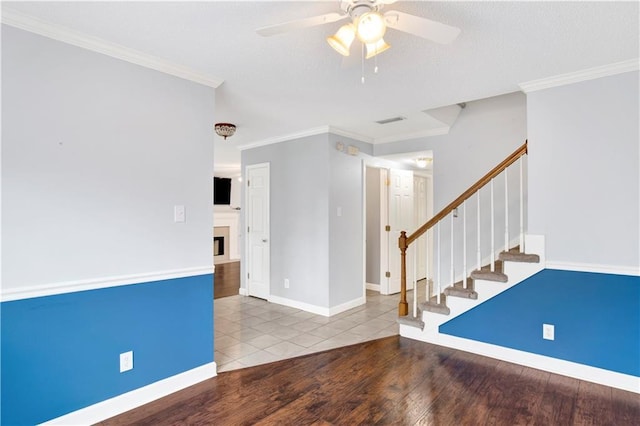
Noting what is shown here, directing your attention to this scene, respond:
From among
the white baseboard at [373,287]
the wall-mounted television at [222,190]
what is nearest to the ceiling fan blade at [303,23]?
the white baseboard at [373,287]

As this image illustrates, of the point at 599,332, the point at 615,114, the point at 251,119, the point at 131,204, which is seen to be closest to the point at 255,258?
the point at 251,119

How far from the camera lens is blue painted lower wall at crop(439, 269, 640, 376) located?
2398 millimetres

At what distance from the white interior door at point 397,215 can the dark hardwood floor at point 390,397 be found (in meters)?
2.44

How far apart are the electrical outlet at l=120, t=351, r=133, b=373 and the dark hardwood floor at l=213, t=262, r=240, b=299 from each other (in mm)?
2895

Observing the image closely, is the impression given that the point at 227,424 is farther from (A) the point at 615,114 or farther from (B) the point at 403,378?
(A) the point at 615,114

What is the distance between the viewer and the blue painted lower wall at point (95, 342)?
180 cm

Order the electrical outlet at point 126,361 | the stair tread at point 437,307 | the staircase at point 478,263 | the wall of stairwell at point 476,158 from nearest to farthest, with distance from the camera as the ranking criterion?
the electrical outlet at point 126,361 → the staircase at point 478,263 → the stair tread at point 437,307 → the wall of stairwell at point 476,158

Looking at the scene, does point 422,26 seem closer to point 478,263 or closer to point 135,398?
point 478,263

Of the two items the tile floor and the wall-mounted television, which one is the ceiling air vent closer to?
the tile floor

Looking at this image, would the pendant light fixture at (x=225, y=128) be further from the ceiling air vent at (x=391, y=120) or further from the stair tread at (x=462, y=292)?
the stair tread at (x=462, y=292)

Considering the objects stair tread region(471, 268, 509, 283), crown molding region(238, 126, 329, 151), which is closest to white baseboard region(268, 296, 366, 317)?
stair tread region(471, 268, 509, 283)

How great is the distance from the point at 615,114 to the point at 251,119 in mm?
3256

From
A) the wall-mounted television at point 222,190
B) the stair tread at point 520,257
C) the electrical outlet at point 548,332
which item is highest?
the wall-mounted television at point 222,190

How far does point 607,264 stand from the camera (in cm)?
246
